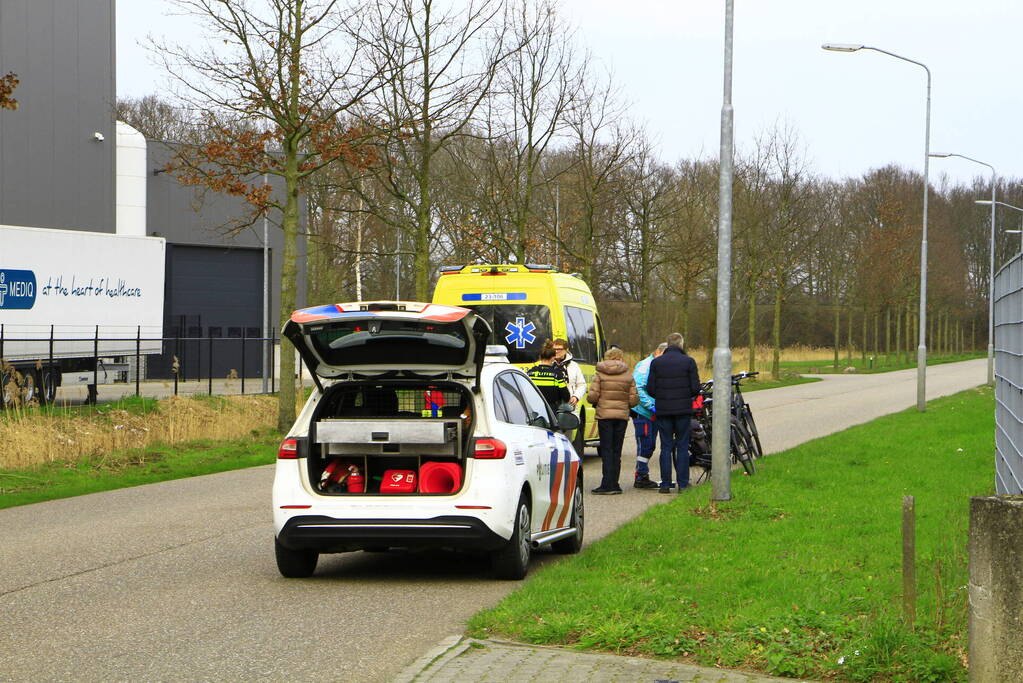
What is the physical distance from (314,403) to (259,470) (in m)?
9.31

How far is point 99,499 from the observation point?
47.7 feet

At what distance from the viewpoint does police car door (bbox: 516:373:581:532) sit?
9.66 metres

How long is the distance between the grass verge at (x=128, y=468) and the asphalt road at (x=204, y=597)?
118cm

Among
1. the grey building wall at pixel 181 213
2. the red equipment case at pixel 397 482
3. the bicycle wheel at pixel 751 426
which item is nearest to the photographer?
the red equipment case at pixel 397 482

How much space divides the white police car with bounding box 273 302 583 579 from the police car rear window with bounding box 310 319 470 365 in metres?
0.01

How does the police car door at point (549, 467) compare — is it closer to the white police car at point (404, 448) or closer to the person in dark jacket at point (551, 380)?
the white police car at point (404, 448)

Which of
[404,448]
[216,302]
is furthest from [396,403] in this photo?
[216,302]

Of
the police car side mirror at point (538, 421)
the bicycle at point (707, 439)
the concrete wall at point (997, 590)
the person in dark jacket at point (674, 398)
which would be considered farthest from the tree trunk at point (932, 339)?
the concrete wall at point (997, 590)

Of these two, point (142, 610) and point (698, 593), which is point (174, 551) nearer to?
point (142, 610)

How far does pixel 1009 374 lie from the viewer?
10438mm

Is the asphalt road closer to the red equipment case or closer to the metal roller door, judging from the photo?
the red equipment case

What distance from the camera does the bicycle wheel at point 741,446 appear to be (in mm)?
15715

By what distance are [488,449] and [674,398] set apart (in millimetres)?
5923

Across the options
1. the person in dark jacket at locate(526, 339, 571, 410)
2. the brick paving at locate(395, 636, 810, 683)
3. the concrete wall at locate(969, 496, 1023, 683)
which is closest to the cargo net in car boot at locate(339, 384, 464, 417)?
the brick paving at locate(395, 636, 810, 683)
